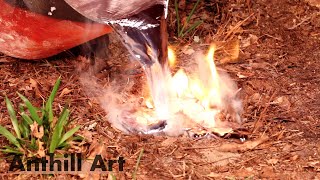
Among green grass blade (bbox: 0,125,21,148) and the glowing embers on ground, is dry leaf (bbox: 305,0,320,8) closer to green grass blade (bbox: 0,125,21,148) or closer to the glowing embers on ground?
the glowing embers on ground

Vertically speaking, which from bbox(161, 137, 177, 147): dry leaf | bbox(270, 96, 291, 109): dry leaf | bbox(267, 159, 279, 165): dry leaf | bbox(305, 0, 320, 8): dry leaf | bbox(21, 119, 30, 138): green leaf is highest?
bbox(305, 0, 320, 8): dry leaf

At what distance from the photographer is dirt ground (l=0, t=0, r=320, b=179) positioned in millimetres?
3039

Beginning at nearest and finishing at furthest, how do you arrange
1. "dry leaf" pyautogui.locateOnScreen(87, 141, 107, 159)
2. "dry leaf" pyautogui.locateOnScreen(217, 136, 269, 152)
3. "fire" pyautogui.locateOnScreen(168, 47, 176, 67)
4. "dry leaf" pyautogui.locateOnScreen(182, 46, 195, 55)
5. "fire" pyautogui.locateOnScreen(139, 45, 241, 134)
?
1. "dry leaf" pyautogui.locateOnScreen(87, 141, 107, 159)
2. "dry leaf" pyautogui.locateOnScreen(217, 136, 269, 152)
3. "fire" pyautogui.locateOnScreen(139, 45, 241, 134)
4. "fire" pyautogui.locateOnScreen(168, 47, 176, 67)
5. "dry leaf" pyautogui.locateOnScreen(182, 46, 195, 55)

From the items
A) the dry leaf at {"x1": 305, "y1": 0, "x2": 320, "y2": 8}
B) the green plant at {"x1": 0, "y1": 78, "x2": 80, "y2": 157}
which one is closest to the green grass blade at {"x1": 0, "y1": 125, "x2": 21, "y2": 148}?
the green plant at {"x1": 0, "y1": 78, "x2": 80, "y2": 157}

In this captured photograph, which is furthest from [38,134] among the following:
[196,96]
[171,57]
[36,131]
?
[171,57]

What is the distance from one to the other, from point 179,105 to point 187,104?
0.05 meters

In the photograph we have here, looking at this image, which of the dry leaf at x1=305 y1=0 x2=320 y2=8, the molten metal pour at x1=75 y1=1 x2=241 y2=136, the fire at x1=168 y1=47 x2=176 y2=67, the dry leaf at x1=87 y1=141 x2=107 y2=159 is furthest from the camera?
the dry leaf at x1=305 y1=0 x2=320 y2=8

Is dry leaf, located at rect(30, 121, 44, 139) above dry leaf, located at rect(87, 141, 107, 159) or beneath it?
above

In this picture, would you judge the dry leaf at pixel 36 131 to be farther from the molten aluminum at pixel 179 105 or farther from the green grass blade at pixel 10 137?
the molten aluminum at pixel 179 105

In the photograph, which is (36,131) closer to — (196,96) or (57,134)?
(57,134)

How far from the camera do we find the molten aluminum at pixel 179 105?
3352mm

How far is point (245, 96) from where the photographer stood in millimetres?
3562

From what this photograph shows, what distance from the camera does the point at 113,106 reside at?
3502mm

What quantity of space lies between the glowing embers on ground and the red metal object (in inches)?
17.4
